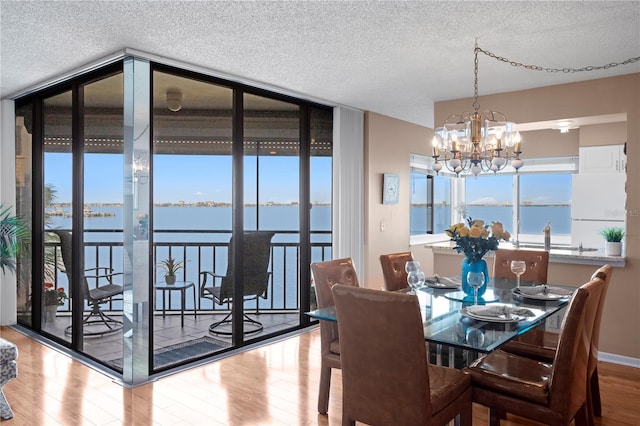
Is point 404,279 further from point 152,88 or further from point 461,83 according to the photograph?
point 152,88

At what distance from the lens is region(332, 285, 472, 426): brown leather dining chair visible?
1.97 metres

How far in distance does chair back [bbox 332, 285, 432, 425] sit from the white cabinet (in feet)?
14.5

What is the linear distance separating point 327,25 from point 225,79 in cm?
147

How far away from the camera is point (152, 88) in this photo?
362cm

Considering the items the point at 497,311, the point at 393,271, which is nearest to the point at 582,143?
the point at 393,271

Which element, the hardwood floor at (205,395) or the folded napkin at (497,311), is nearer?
the folded napkin at (497,311)

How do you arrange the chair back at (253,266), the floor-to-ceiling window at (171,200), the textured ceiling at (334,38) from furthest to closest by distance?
the chair back at (253,266) → the floor-to-ceiling window at (171,200) → the textured ceiling at (334,38)

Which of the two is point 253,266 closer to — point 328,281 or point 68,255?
point 328,281

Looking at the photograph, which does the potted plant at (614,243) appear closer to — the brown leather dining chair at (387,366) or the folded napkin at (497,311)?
the folded napkin at (497,311)

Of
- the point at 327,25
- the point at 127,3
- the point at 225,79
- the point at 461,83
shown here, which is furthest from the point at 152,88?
the point at 461,83

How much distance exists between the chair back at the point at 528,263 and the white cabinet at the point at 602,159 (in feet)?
7.16

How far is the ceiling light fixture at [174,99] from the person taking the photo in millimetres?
3805

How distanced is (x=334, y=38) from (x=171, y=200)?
1833 mm

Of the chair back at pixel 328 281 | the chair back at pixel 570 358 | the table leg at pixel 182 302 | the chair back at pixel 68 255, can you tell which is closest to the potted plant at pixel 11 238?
the chair back at pixel 68 255
